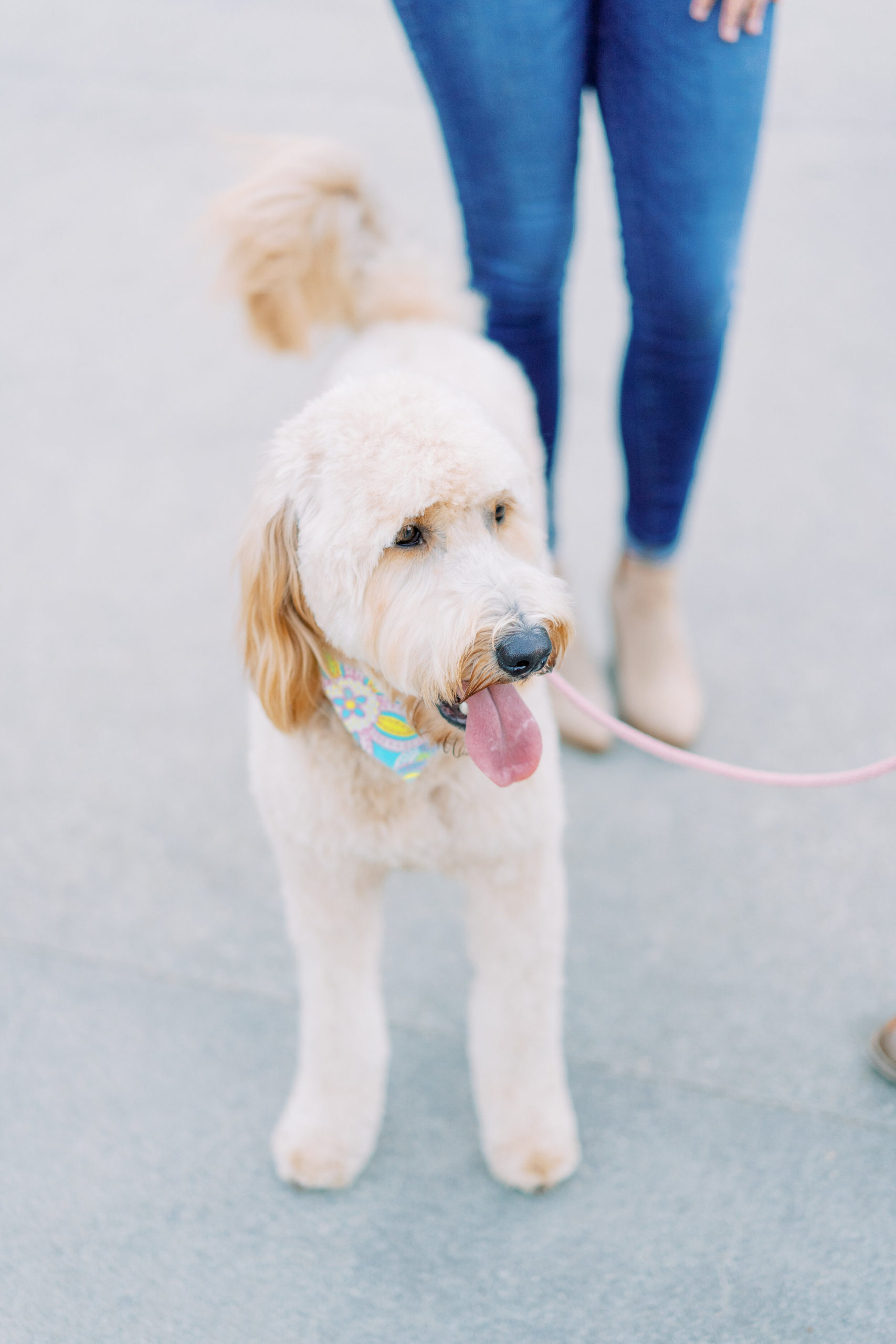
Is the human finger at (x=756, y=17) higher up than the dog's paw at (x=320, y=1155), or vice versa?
the human finger at (x=756, y=17)

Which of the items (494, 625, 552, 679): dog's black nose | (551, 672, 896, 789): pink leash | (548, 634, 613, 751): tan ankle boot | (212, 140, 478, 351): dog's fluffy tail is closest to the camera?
(494, 625, 552, 679): dog's black nose

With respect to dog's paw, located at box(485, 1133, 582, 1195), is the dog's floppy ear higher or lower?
higher

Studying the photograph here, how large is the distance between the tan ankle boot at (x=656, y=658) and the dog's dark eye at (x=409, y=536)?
932 mm

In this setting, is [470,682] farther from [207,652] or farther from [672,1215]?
[207,652]

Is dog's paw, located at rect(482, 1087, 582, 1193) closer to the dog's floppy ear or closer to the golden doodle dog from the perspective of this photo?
the golden doodle dog

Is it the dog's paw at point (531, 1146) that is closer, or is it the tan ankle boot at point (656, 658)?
the dog's paw at point (531, 1146)

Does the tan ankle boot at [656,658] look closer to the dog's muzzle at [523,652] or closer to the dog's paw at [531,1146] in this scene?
the dog's paw at [531,1146]

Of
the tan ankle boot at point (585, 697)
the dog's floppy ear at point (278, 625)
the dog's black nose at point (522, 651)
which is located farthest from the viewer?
the tan ankle boot at point (585, 697)

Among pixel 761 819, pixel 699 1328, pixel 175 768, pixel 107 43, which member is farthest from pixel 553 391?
pixel 107 43

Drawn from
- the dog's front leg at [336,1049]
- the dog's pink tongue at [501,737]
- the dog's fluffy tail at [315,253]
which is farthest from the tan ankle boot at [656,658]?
the dog's pink tongue at [501,737]

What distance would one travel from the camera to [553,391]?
6.10 ft

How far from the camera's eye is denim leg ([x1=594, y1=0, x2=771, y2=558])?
4.49 ft

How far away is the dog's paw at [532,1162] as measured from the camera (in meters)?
1.37

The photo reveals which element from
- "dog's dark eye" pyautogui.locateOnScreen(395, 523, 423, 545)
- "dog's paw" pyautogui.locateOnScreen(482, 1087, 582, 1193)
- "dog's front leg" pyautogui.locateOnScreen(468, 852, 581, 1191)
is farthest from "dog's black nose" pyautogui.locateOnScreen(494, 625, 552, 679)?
"dog's paw" pyautogui.locateOnScreen(482, 1087, 582, 1193)
